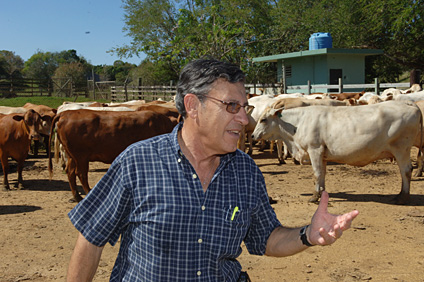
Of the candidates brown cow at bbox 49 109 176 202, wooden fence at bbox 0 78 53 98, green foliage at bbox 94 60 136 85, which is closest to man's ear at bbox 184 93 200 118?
brown cow at bbox 49 109 176 202

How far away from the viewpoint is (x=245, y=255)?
549 cm

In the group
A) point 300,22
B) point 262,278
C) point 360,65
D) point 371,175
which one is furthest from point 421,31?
point 262,278

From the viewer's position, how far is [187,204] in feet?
6.74

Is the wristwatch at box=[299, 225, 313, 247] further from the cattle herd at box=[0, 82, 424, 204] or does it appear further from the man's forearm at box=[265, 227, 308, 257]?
the cattle herd at box=[0, 82, 424, 204]

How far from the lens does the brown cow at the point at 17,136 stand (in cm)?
950

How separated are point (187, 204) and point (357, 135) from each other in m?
6.23

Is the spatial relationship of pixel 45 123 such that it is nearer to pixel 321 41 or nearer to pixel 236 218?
pixel 236 218

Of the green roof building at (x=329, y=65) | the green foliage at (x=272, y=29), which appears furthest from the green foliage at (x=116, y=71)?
the green roof building at (x=329, y=65)

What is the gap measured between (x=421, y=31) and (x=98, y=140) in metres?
27.0

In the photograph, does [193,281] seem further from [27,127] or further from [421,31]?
[421,31]

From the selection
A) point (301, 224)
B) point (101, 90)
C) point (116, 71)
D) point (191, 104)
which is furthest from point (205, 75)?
point (116, 71)

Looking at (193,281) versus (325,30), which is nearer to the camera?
(193,281)

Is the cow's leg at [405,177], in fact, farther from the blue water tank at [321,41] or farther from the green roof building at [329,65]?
the blue water tank at [321,41]

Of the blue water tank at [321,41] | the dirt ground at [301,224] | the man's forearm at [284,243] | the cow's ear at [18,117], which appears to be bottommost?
the dirt ground at [301,224]
